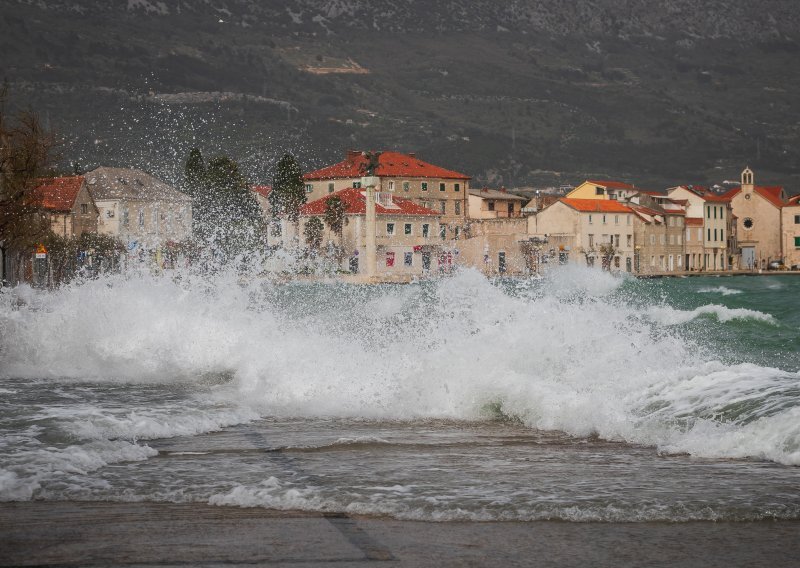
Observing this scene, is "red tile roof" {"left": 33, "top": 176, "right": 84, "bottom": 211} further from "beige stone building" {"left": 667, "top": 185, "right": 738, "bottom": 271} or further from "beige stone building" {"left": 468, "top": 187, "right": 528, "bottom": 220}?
"beige stone building" {"left": 667, "top": 185, "right": 738, "bottom": 271}

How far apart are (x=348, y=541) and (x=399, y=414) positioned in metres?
6.59

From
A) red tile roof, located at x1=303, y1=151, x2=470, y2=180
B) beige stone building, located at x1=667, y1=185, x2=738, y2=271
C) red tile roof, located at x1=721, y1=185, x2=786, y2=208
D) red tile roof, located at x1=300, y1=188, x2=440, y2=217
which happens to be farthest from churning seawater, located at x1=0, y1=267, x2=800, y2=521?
red tile roof, located at x1=721, y1=185, x2=786, y2=208

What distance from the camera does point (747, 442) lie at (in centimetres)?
1046

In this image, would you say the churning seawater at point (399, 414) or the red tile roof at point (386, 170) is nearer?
the churning seawater at point (399, 414)

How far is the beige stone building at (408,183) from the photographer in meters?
128

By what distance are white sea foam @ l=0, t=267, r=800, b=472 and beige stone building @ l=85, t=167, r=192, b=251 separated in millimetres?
73858

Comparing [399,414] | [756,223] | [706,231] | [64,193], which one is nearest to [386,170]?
[706,231]

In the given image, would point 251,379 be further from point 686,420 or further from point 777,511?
point 777,511

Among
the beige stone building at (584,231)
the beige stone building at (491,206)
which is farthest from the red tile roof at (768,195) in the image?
the beige stone building at (584,231)

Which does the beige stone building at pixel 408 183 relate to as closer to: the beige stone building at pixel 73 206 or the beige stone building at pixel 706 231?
the beige stone building at pixel 706 231

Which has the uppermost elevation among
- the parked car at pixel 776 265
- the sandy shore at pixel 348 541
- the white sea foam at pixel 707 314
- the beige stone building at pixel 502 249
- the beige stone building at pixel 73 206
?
the beige stone building at pixel 73 206

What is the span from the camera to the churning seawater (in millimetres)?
8883

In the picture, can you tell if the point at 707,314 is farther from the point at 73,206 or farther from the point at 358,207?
the point at 358,207

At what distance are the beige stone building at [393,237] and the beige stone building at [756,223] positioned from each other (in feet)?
184
